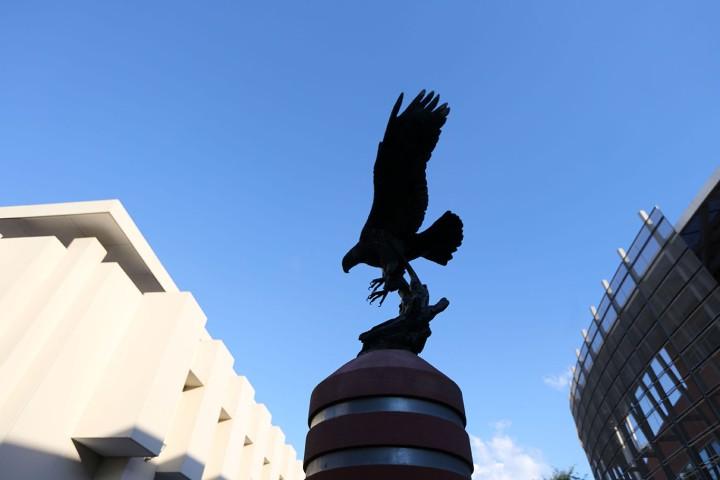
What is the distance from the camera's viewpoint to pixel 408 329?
6.67m

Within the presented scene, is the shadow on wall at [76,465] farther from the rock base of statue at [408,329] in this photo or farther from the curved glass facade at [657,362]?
the curved glass facade at [657,362]

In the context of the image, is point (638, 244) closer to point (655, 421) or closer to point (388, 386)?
point (655, 421)

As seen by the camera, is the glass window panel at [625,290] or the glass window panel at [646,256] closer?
the glass window panel at [646,256]

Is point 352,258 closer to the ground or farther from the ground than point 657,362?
closer to the ground

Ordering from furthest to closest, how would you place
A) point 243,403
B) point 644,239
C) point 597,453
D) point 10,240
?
point 597,453 → point 243,403 → point 644,239 → point 10,240

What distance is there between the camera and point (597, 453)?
26.9 metres

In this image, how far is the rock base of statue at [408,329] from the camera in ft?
21.5

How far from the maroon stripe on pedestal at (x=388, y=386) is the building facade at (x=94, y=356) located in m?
9.83

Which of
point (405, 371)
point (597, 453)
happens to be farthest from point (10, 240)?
point (597, 453)

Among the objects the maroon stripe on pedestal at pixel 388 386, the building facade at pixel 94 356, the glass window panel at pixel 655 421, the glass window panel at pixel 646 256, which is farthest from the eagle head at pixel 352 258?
the glass window panel at pixel 655 421

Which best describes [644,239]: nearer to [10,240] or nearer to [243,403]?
[243,403]

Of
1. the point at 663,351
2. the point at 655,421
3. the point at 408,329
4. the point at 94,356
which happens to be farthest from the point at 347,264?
the point at 655,421

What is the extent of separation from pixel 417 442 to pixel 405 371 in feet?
2.64

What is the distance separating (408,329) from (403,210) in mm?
1938
